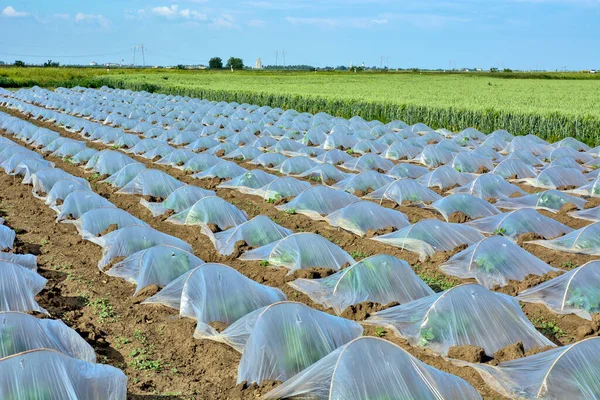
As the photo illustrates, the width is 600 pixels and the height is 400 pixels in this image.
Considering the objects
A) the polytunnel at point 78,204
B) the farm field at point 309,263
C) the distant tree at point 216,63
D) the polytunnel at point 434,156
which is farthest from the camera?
the distant tree at point 216,63

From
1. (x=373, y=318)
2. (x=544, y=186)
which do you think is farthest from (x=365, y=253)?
(x=544, y=186)

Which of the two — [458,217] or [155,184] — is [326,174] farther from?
[458,217]

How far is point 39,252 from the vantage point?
947cm

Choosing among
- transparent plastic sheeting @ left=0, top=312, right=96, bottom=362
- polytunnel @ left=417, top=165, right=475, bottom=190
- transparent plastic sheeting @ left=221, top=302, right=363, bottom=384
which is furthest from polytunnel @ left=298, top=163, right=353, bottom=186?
transparent plastic sheeting @ left=0, top=312, right=96, bottom=362

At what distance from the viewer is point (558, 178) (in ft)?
45.9

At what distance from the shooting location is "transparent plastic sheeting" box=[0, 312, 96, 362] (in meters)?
5.56

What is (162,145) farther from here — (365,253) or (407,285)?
(407,285)

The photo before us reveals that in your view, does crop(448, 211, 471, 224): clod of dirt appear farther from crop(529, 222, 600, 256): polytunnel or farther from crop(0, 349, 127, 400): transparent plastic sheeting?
crop(0, 349, 127, 400): transparent plastic sheeting

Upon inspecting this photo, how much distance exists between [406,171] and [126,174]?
21.3 ft

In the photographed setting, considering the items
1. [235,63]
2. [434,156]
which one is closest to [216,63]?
[235,63]

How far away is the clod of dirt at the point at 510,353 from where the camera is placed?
603cm

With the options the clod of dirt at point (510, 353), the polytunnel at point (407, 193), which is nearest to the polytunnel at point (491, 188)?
the polytunnel at point (407, 193)

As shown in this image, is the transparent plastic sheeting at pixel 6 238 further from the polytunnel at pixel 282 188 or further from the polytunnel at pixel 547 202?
the polytunnel at pixel 547 202

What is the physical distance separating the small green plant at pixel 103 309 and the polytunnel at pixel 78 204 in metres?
3.74
